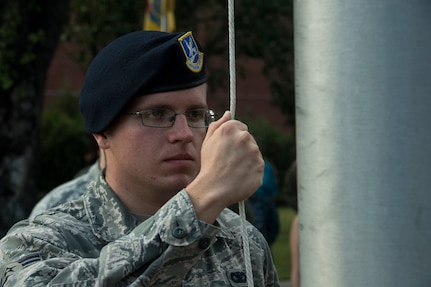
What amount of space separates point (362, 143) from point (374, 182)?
0.25 ft

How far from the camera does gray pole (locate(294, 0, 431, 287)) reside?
1886 millimetres

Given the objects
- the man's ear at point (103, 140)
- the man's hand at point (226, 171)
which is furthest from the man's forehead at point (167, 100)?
the man's hand at point (226, 171)

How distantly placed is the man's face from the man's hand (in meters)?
0.37

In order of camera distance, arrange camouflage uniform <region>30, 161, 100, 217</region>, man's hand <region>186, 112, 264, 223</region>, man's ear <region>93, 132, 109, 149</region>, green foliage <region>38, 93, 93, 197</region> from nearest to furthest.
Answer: man's hand <region>186, 112, 264, 223</region> → man's ear <region>93, 132, 109, 149</region> → camouflage uniform <region>30, 161, 100, 217</region> → green foliage <region>38, 93, 93, 197</region>

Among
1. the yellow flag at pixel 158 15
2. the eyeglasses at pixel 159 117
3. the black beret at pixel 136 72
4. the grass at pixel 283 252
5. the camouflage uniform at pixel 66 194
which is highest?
the black beret at pixel 136 72

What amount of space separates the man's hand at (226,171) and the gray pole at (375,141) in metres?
0.20

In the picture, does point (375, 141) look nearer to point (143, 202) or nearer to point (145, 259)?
point (145, 259)

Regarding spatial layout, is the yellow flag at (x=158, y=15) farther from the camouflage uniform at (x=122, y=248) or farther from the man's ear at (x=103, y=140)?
the man's ear at (x=103, y=140)

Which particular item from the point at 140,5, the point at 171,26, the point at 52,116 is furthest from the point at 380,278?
the point at 52,116

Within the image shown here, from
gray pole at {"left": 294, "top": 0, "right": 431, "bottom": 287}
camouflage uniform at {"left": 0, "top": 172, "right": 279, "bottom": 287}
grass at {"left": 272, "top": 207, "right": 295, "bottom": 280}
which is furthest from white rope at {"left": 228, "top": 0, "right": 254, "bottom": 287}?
grass at {"left": 272, "top": 207, "right": 295, "bottom": 280}

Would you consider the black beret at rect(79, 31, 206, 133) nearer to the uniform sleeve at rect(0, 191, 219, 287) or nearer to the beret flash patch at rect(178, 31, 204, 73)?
the beret flash patch at rect(178, 31, 204, 73)

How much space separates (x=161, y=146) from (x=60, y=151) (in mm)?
22922

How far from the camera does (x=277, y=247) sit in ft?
63.0

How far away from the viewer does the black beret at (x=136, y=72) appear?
8.15ft
